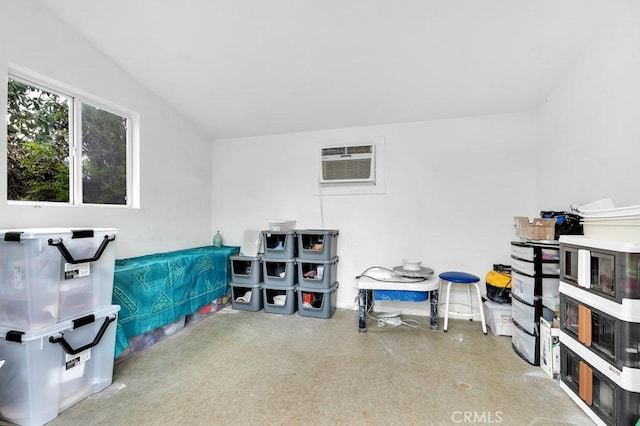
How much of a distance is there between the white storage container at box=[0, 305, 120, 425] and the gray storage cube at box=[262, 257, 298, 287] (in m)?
1.73

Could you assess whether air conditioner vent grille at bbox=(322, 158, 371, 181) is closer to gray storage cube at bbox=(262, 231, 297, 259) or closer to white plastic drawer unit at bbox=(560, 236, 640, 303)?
gray storage cube at bbox=(262, 231, 297, 259)

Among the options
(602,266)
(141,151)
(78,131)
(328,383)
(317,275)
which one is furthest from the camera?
(317,275)

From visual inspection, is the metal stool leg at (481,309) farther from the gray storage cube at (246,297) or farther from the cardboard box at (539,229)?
the gray storage cube at (246,297)

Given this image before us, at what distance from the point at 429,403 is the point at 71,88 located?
363cm

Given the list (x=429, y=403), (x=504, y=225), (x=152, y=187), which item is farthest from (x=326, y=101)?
(x=429, y=403)

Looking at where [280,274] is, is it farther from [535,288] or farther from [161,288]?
[535,288]

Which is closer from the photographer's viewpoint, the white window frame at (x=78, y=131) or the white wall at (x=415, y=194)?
the white window frame at (x=78, y=131)

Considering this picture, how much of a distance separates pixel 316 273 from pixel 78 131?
2.71 meters

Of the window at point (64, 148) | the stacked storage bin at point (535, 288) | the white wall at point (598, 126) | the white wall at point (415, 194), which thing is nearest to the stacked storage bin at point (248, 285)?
the white wall at point (415, 194)

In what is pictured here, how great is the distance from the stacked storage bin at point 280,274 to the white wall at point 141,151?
3.69 ft

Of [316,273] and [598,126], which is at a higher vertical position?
[598,126]

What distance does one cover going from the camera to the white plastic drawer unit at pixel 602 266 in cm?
134

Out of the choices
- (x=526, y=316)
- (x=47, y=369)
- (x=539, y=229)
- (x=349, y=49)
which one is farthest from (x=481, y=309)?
(x=47, y=369)

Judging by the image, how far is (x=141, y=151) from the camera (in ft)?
9.61
